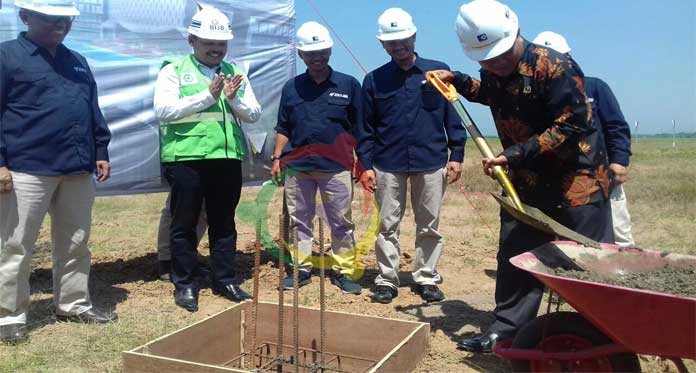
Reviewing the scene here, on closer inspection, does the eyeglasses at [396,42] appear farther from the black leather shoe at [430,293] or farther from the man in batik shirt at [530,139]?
the black leather shoe at [430,293]

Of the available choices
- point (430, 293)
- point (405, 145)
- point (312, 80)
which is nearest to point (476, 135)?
point (405, 145)

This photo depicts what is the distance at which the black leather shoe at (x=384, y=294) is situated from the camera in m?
4.97

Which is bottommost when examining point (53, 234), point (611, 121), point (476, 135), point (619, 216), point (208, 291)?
point (208, 291)

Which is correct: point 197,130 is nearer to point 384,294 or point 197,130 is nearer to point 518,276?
point 384,294

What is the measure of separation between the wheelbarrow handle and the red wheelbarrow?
1.22 feet

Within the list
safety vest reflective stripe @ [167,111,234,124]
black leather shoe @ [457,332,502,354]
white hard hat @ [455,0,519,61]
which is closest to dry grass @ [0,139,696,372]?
black leather shoe @ [457,332,502,354]

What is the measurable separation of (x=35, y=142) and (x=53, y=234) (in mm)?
670

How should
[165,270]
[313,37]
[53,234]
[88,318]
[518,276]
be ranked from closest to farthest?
1. [518,276]
2. [53,234]
3. [88,318]
4. [313,37]
5. [165,270]

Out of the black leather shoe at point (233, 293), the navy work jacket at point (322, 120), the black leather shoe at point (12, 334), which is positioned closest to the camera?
the black leather shoe at point (12, 334)

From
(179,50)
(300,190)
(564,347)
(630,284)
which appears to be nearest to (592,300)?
(630,284)

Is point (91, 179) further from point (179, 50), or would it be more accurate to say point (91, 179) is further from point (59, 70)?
point (179, 50)

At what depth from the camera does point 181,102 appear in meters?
4.45

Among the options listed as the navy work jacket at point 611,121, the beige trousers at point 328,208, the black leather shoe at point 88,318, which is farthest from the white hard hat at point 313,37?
the black leather shoe at point 88,318

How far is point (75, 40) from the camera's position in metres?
5.15
